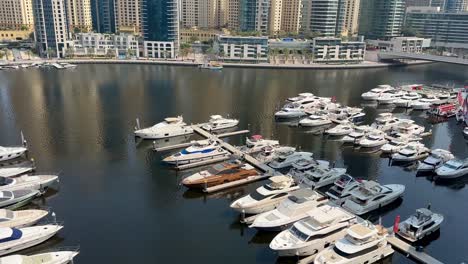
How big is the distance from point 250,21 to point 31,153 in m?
114

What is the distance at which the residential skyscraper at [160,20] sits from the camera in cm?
11662

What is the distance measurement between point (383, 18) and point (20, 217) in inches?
6060

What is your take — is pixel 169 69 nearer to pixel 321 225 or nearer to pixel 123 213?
pixel 123 213

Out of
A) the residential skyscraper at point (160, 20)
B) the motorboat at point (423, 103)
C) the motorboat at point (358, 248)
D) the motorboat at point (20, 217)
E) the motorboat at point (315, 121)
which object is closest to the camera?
the motorboat at point (358, 248)

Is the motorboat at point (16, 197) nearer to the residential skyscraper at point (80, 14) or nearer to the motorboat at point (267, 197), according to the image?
the motorboat at point (267, 197)

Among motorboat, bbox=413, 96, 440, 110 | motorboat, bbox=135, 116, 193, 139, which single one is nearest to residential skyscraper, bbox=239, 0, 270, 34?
motorboat, bbox=413, 96, 440, 110

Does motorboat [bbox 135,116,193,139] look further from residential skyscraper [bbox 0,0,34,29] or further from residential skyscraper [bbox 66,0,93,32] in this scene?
residential skyscraper [bbox 0,0,34,29]

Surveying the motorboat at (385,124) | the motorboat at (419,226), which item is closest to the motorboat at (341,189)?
the motorboat at (419,226)

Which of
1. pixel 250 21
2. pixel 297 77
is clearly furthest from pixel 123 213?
pixel 250 21

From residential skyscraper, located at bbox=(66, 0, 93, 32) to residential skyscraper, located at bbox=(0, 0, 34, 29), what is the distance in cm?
1543

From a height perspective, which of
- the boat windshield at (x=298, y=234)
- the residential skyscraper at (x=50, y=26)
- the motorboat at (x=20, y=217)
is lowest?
the motorboat at (x=20, y=217)

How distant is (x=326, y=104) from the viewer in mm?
62250

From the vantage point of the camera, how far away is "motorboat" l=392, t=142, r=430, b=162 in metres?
42.0

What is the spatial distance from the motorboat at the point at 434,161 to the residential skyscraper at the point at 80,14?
462 feet
